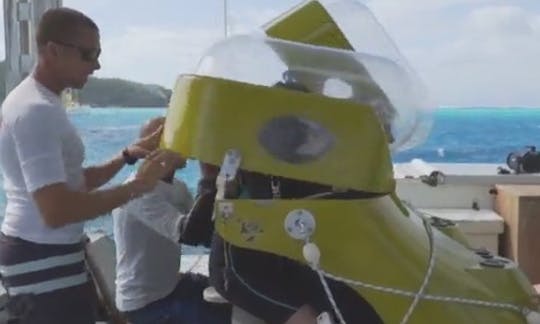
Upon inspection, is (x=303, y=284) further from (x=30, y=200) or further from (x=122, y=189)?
(x=30, y=200)

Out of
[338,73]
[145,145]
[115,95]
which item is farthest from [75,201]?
[115,95]

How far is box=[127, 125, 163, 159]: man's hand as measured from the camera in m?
1.90

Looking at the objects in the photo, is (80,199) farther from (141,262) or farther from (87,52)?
(141,262)

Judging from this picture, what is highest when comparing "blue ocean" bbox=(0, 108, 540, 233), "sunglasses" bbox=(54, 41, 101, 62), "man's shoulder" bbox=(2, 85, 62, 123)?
"sunglasses" bbox=(54, 41, 101, 62)

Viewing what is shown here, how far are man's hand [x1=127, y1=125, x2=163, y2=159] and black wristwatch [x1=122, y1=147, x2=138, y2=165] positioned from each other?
3cm

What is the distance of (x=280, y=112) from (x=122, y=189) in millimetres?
556

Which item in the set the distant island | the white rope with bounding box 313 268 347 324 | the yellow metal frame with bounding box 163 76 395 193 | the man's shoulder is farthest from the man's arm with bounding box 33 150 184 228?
the distant island

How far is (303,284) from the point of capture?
4.51 ft

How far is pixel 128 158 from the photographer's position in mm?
2053

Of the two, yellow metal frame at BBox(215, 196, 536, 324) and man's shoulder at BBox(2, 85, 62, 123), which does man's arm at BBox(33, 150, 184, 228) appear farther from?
yellow metal frame at BBox(215, 196, 536, 324)

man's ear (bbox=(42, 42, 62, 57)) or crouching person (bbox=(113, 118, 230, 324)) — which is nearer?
man's ear (bbox=(42, 42, 62, 57))

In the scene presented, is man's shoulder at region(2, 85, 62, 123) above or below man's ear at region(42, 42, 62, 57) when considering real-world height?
below

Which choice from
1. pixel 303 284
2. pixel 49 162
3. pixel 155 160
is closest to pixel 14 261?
pixel 49 162

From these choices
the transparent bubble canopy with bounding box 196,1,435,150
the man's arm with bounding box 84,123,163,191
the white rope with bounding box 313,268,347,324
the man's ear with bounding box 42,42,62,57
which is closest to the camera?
the white rope with bounding box 313,268,347,324
